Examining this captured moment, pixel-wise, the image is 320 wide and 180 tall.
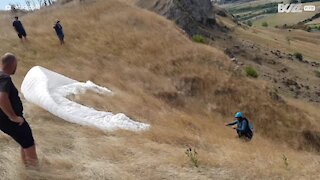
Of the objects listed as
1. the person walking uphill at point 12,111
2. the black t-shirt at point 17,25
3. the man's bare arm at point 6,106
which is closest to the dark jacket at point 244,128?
the person walking uphill at point 12,111

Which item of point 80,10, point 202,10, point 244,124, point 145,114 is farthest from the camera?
point 202,10

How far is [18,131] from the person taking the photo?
20.7 feet

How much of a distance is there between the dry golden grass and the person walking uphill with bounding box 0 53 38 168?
376 mm

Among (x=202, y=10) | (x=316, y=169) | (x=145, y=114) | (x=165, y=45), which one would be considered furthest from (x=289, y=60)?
(x=316, y=169)

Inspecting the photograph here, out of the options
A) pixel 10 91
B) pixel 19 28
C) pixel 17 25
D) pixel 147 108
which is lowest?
pixel 147 108

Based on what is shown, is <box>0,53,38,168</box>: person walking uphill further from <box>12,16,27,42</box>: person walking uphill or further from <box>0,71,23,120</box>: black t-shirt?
<box>12,16,27,42</box>: person walking uphill

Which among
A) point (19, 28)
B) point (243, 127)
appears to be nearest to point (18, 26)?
point (19, 28)

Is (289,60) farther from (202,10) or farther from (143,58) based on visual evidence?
(143,58)

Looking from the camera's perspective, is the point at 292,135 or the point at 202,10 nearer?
the point at 292,135

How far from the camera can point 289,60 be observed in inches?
1405

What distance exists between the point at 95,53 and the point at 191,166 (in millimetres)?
14938

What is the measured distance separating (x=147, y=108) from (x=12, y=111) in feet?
28.6

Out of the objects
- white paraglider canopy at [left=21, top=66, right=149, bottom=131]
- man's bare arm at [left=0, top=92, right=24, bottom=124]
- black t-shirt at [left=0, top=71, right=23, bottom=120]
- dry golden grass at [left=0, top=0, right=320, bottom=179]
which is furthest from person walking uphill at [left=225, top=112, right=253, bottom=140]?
man's bare arm at [left=0, top=92, right=24, bottom=124]

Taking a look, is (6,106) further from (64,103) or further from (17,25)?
(17,25)
